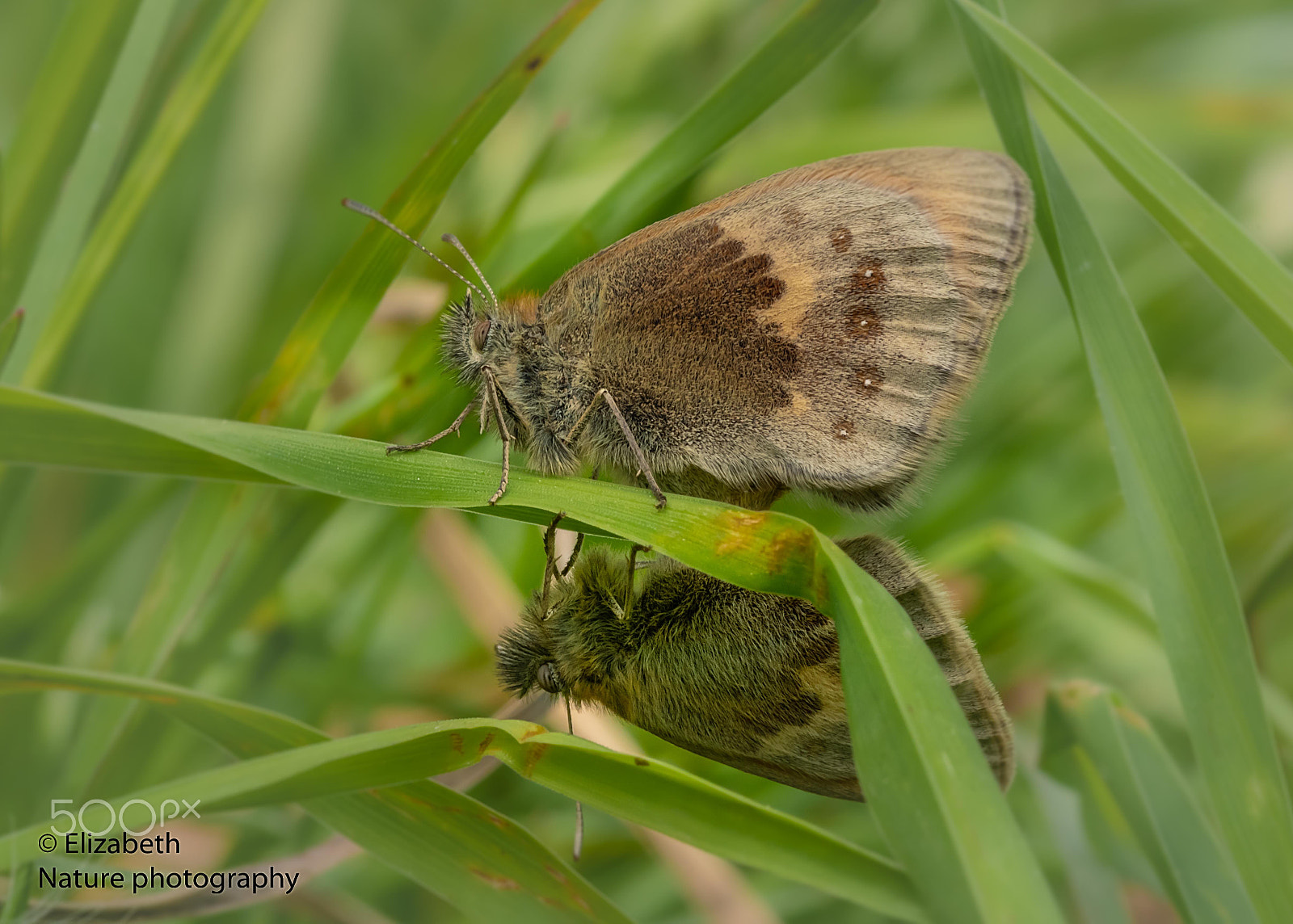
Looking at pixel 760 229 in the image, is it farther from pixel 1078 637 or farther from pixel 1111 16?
pixel 1111 16

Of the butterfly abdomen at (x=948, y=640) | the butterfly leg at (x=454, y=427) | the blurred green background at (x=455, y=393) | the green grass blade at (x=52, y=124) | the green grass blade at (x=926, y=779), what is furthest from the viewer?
the blurred green background at (x=455, y=393)

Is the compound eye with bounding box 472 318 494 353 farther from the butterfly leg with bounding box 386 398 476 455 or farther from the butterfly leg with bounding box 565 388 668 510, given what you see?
the butterfly leg with bounding box 565 388 668 510

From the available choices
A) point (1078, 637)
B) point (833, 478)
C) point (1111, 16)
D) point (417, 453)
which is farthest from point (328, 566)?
point (1111, 16)

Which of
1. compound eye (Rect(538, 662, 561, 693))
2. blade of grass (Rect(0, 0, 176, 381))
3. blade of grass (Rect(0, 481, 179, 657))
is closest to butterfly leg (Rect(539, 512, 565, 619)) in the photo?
compound eye (Rect(538, 662, 561, 693))

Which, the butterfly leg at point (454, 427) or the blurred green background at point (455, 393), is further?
the blurred green background at point (455, 393)

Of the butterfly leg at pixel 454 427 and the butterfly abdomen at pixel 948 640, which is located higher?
the butterfly leg at pixel 454 427

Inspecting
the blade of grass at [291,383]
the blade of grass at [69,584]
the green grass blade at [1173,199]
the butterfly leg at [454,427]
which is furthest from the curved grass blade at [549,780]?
the green grass blade at [1173,199]

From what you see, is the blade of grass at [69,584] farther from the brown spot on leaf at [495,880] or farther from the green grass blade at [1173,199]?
the green grass blade at [1173,199]
